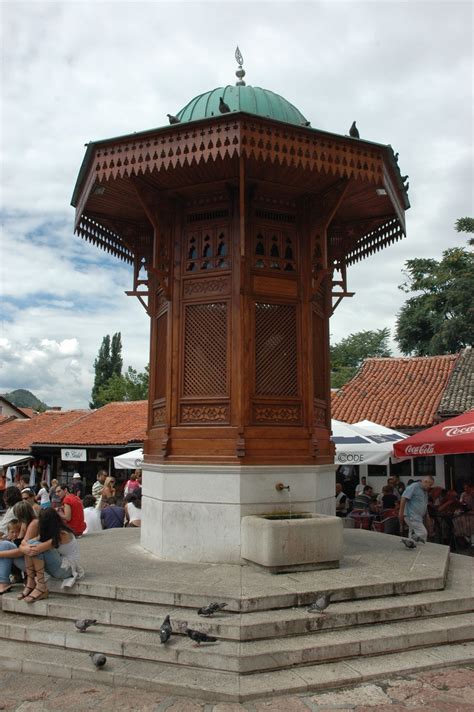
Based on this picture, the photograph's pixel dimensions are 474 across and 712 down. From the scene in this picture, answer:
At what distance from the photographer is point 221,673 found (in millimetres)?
4637

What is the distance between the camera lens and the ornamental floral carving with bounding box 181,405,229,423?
7656 mm

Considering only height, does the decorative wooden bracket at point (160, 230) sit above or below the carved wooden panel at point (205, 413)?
above

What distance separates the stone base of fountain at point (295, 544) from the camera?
625cm

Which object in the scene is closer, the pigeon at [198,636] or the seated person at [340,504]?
the pigeon at [198,636]

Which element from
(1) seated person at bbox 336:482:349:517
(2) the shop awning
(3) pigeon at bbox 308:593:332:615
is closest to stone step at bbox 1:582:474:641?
(3) pigeon at bbox 308:593:332:615

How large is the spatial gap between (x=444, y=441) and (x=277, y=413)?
3477 mm

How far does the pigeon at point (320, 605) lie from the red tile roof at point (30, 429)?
22.9 metres

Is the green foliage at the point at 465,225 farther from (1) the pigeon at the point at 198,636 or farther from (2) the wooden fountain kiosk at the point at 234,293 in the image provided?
(1) the pigeon at the point at 198,636

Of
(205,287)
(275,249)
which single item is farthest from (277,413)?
(275,249)

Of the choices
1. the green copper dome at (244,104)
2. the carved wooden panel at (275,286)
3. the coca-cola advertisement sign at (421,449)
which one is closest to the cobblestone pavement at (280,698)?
the carved wooden panel at (275,286)

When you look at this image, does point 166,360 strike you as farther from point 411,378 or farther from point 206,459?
point 411,378

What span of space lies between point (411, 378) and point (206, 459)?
16113 millimetres

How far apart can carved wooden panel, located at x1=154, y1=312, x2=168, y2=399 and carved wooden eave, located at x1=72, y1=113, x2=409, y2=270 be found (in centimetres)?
202

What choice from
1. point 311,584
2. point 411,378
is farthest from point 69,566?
point 411,378
